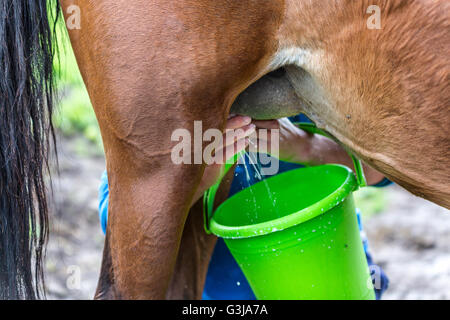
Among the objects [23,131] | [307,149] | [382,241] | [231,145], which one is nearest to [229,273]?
[307,149]

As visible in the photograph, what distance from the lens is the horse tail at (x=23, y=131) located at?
1.19 meters

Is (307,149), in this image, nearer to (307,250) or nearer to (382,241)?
(307,250)

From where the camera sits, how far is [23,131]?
1.24m

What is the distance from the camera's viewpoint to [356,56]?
3.38ft

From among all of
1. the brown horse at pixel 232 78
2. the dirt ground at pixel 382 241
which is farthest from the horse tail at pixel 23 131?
the dirt ground at pixel 382 241

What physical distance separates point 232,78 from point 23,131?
52cm

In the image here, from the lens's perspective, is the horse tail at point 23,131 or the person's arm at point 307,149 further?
the person's arm at point 307,149

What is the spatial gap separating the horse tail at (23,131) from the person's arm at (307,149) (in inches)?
22.3

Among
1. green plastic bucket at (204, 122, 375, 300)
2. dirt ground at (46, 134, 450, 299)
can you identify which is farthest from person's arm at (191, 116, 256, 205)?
dirt ground at (46, 134, 450, 299)

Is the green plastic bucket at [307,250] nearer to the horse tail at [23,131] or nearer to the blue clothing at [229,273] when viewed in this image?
the blue clothing at [229,273]

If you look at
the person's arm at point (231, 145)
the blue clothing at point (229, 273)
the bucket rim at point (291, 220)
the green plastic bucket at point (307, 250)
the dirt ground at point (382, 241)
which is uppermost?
the person's arm at point (231, 145)

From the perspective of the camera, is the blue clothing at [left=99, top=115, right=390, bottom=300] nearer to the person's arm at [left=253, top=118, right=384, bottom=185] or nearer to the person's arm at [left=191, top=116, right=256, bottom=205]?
the person's arm at [left=253, top=118, right=384, bottom=185]
